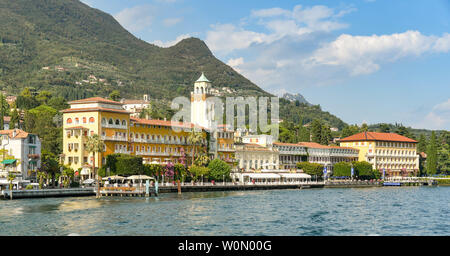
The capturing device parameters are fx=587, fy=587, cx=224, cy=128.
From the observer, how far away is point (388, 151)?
163m

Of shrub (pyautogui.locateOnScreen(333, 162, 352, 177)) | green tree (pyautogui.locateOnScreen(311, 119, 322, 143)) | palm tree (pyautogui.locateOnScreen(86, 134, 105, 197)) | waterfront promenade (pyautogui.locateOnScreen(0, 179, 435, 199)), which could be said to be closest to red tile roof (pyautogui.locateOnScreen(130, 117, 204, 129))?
waterfront promenade (pyautogui.locateOnScreen(0, 179, 435, 199))

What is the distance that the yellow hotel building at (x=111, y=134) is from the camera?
307 ft

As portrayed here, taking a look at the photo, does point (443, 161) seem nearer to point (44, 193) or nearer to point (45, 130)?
point (45, 130)

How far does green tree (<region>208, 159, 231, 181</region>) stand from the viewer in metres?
107

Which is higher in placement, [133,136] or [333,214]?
[133,136]

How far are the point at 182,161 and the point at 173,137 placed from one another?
16.0ft

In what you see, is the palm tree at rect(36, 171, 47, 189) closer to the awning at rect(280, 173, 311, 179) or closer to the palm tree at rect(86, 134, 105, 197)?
the palm tree at rect(86, 134, 105, 197)

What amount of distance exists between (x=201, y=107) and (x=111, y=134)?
36.6 m

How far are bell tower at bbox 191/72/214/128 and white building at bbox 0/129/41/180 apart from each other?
150 feet

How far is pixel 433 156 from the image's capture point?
502 feet

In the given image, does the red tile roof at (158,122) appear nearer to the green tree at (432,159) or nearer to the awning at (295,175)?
the awning at (295,175)

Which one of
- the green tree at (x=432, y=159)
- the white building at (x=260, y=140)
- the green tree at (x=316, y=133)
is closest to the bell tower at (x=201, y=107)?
the white building at (x=260, y=140)
